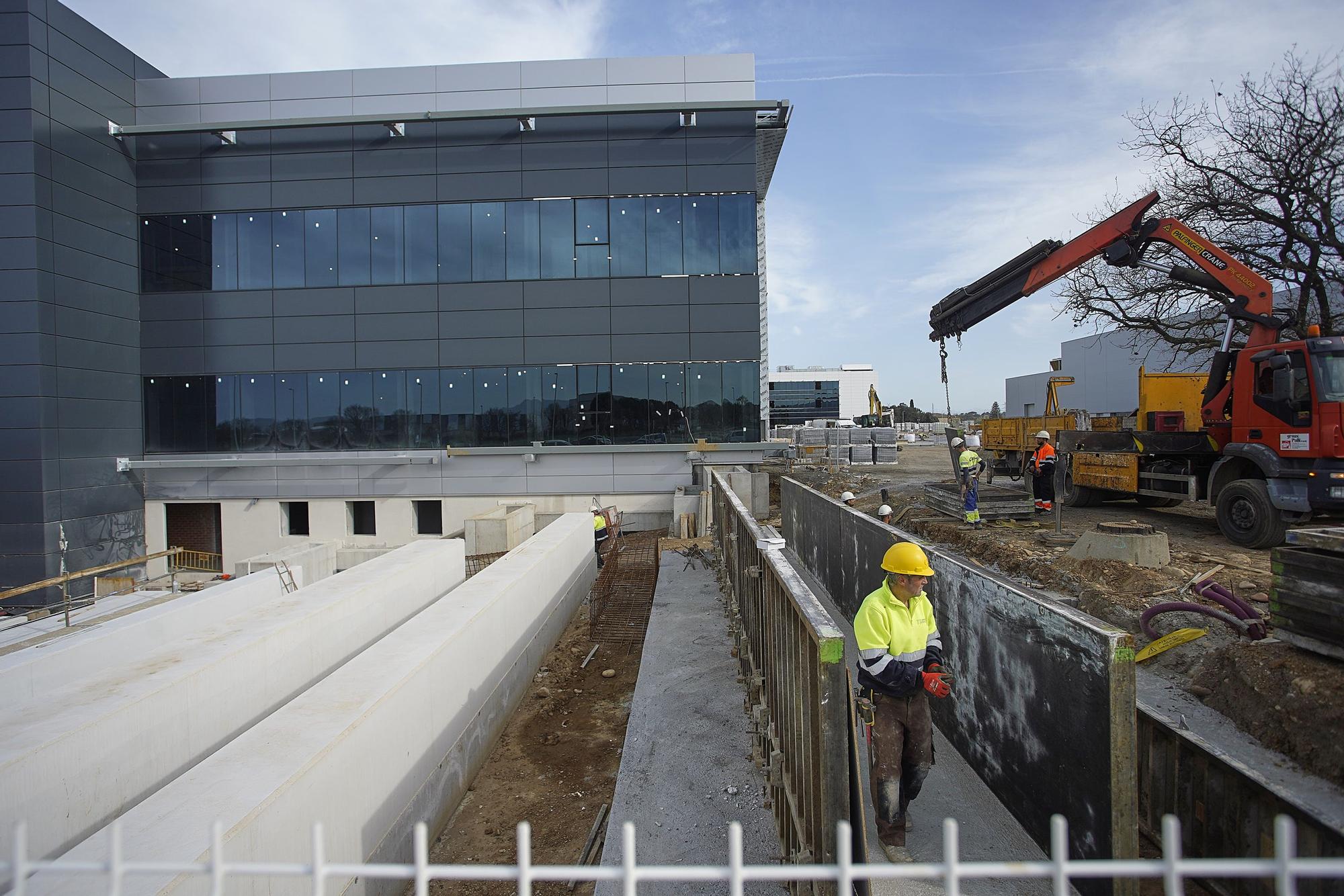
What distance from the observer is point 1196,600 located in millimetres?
7426

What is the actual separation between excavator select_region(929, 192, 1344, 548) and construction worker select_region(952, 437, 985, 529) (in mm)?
1478

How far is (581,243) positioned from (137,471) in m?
16.6

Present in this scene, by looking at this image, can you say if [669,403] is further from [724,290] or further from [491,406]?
[491,406]

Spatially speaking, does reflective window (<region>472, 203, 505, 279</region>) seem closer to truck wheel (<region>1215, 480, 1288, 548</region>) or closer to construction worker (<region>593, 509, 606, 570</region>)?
construction worker (<region>593, 509, 606, 570</region>)

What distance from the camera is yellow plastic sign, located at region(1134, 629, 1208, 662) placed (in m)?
5.65

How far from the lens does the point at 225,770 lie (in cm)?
338

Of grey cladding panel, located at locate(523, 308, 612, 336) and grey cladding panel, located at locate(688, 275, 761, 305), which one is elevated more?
grey cladding panel, located at locate(688, 275, 761, 305)

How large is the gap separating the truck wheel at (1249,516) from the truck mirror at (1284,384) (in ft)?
4.76

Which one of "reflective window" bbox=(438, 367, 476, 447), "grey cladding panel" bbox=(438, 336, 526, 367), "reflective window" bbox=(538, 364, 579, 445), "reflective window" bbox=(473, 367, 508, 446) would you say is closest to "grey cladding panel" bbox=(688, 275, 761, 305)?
"reflective window" bbox=(538, 364, 579, 445)

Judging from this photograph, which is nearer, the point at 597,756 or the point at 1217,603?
the point at 597,756

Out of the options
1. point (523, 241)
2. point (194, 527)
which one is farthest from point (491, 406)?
point (194, 527)

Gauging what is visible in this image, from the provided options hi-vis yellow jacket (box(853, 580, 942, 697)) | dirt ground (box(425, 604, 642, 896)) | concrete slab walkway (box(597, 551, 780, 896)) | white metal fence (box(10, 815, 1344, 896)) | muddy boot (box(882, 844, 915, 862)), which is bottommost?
dirt ground (box(425, 604, 642, 896))

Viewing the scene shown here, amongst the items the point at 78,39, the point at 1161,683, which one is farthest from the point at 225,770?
the point at 78,39

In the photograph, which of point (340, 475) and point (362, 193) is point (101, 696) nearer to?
point (340, 475)
